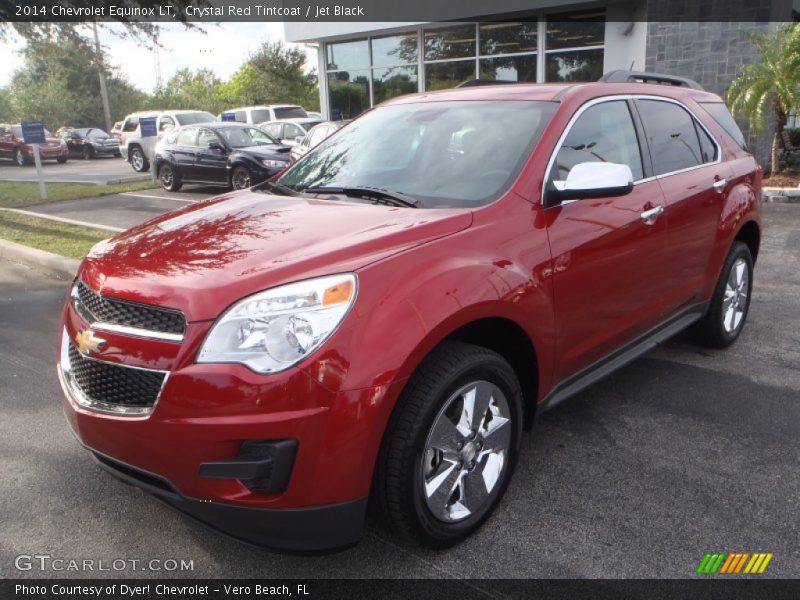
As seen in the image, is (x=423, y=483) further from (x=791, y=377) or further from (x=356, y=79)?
(x=356, y=79)

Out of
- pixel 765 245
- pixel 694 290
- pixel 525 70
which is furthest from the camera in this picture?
pixel 525 70

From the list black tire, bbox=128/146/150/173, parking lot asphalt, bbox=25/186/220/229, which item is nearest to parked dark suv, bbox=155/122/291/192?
parking lot asphalt, bbox=25/186/220/229

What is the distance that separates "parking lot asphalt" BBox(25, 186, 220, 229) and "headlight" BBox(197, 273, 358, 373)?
8.54 metres

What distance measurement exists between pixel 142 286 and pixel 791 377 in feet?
12.7

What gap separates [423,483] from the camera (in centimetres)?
248

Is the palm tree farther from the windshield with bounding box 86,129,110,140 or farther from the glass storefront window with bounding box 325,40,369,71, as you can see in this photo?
the windshield with bounding box 86,129,110,140

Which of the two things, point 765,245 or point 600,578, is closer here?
point 600,578

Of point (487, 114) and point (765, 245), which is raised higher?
point (487, 114)

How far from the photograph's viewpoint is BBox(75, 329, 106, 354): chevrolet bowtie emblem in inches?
96.4

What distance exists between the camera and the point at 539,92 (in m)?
3.48

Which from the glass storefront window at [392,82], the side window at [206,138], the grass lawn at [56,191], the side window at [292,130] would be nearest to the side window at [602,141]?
the side window at [206,138]

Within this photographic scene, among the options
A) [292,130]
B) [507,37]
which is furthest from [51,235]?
[507,37]

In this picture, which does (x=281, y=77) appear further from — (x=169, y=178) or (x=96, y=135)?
(x=169, y=178)

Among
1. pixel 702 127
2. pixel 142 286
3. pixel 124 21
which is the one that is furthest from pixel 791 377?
pixel 124 21
